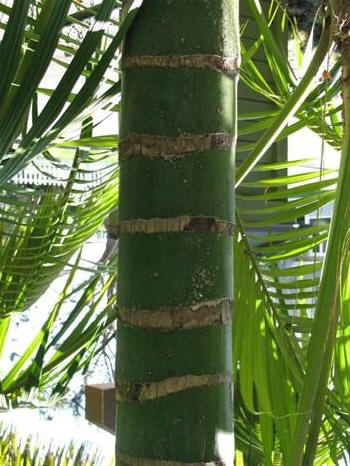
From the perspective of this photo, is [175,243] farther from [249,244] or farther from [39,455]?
[39,455]

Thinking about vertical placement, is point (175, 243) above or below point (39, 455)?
above

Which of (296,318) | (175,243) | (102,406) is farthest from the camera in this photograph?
(102,406)

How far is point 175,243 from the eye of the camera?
71 cm

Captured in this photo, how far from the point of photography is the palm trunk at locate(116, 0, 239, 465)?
0.70m

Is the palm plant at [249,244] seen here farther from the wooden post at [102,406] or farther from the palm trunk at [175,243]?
the wooden post at [102,406]

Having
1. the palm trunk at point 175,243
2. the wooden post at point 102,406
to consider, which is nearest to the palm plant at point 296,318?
the palm trunk at point 175,243

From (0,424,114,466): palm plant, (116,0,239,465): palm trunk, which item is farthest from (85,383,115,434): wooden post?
(116,0,239,465): palm trunk

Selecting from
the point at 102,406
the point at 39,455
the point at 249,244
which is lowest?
the point at 39,455

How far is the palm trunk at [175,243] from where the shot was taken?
0.70m

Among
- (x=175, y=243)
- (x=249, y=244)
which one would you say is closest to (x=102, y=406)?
(x=249, y=244)

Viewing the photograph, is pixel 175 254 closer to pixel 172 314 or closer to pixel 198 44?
pixel 172 314

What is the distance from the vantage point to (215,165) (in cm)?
73

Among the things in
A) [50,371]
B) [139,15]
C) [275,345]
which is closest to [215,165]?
[139,15]

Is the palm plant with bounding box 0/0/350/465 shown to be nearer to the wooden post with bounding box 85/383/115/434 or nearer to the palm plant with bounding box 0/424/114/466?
the wooden post with bounding box 85/383/115/434
